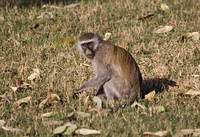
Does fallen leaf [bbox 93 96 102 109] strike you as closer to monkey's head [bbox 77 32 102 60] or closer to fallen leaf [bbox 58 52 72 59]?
monkey's head [bbox 77 32 102 60]

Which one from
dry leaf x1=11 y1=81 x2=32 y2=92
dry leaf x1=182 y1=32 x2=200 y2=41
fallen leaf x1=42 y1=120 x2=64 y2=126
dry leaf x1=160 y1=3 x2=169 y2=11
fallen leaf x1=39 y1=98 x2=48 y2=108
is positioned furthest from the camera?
dry leaf x1=160 y1=3 x2=169 y2=11

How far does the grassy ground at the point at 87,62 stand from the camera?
19.9 ft

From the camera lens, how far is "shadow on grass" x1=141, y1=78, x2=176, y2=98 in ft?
24.3

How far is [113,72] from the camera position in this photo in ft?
22.9

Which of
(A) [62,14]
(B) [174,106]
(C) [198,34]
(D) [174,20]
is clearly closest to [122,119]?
(B) [174,106]

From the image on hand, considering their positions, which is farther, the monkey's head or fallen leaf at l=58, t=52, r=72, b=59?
fallen leaf at l=58, t=52, r=72, b=59

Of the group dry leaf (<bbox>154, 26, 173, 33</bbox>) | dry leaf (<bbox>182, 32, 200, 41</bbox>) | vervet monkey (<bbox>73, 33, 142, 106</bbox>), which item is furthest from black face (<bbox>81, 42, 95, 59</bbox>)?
dry leaf (<bbox>154, 26, 173, 33</bbox>)

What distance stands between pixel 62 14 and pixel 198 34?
363 centimetres

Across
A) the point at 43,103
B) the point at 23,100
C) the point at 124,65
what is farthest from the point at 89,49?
the point at 23,100

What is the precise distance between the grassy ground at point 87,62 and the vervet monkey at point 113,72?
0.24 m

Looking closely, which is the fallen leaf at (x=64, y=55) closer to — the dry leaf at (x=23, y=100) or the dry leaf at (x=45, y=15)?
the dry leaf at (x=23, y=100)

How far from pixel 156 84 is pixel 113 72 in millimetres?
991

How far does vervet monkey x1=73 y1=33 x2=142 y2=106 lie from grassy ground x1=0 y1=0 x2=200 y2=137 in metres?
0.24

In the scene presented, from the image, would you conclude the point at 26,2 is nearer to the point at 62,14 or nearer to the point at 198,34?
the point at 62,14
